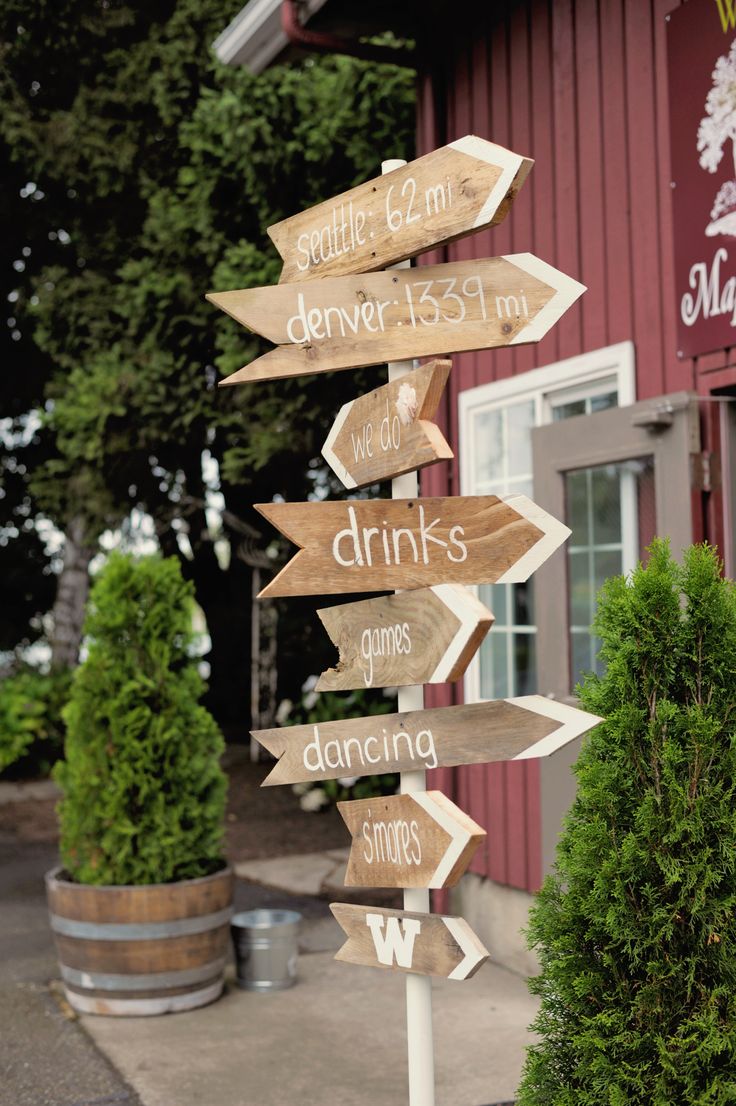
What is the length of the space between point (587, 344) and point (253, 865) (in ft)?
16.5

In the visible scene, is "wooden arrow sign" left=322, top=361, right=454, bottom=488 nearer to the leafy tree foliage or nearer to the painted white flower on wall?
the painted white flower on wall

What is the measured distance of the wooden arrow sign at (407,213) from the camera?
108 inches

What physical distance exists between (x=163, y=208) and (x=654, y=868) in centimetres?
804

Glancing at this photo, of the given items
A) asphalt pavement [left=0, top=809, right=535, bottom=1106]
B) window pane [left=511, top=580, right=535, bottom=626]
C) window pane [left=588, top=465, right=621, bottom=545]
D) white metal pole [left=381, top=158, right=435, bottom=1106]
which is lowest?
asphalt pavement [left=0, top=809, right=535, bottom=1106]

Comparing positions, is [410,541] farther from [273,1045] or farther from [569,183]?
[569,183]

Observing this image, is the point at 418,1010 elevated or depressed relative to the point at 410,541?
depressed

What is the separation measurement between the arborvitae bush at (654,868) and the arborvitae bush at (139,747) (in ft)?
9.39

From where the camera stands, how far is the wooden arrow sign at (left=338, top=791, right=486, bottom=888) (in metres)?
2.70

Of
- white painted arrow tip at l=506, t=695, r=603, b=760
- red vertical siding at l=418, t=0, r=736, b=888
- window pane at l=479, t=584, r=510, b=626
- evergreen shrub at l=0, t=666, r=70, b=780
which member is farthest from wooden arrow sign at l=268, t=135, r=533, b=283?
evergreen shrub at l=0, t=666, r=70, b=780

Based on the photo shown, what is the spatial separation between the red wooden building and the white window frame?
0.03ft

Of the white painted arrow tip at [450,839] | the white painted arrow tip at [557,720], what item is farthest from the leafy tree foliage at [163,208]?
the white painted arrow tip at [557,720]

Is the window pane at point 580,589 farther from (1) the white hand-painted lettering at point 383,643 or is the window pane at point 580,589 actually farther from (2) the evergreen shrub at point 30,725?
(2) the evergreen shrub at point 30,725

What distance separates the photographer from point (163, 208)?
31.2 ft

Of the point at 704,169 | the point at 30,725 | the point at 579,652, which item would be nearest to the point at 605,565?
the point at 579,652
